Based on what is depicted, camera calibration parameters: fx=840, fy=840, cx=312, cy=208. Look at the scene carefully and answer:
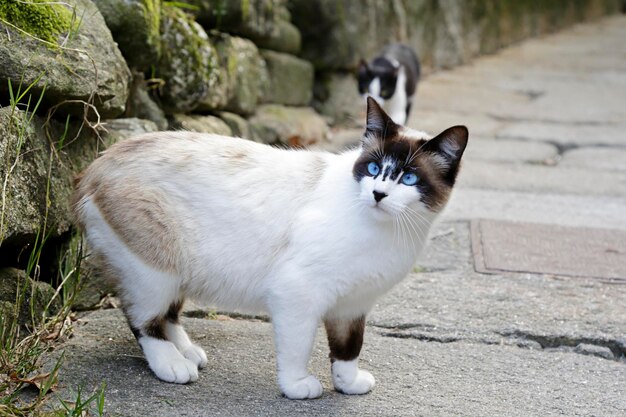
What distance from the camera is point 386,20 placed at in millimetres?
7973

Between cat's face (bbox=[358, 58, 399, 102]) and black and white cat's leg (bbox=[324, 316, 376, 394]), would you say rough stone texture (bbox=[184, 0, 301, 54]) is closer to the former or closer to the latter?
cat's face (bbox=[358, 58, 399, 102])

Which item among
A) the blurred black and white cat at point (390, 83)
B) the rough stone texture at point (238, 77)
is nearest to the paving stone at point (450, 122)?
the blurred black and white cat at point (390, 83)

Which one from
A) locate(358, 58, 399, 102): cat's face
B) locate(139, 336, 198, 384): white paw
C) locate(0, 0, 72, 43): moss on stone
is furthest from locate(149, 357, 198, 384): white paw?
locate(358, 58, 399, 102): cat's face

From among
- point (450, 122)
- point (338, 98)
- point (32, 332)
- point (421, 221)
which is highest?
point (421, 221)

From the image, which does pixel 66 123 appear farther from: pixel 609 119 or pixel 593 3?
pixel 593 3

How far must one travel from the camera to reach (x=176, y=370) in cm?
268

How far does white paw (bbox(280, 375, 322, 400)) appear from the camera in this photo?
2.60 meters

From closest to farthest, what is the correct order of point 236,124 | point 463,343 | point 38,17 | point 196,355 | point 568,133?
point 196,355
point 38,17
point 463,343
point 236,124
point 568,133

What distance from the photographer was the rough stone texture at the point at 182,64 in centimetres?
402

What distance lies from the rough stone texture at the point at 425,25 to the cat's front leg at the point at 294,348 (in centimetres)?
441

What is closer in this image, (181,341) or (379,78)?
(181,341)

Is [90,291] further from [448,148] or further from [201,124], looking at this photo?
[448,148]

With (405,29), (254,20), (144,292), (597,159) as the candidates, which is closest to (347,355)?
(144,292)

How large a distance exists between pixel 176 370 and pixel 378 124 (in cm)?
101
